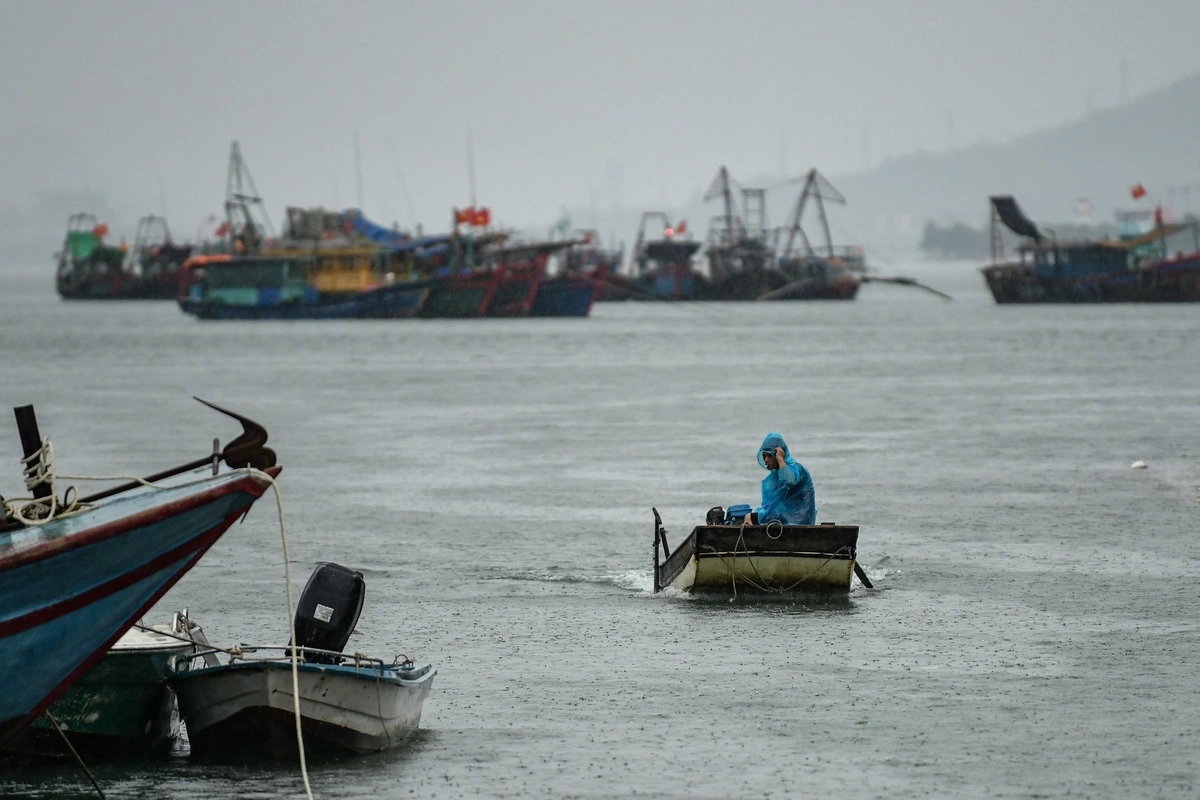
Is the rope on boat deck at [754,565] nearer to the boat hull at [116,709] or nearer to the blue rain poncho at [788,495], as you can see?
the blue rain poncho at [788,495]

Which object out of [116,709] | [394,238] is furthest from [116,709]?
[394,238]

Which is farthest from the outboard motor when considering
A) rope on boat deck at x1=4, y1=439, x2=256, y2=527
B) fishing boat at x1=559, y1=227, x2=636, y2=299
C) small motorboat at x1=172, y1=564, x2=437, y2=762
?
fishing boat at x1=559, y1=227, x2=636, y2=299

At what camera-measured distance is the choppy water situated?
14742mm

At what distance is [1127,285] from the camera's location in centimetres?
13288

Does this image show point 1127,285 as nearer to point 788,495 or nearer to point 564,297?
point 564,297

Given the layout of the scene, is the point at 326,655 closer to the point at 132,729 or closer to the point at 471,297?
the point at 132,729

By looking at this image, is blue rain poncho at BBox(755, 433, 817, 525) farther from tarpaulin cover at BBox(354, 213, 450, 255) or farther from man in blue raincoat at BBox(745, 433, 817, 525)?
tarpaulin cover at BBox(354, 213, 450, 255)

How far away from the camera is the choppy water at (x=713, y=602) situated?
14742 millimetres

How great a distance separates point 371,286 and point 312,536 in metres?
94.1

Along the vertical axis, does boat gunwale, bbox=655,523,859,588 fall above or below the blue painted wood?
below

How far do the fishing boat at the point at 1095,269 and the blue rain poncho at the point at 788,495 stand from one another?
10830 cm

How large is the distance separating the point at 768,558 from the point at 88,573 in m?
9.79

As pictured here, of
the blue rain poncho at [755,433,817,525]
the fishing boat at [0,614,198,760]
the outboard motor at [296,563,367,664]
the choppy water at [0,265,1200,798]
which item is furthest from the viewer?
the blue rain poncho at [755,433,817,525]

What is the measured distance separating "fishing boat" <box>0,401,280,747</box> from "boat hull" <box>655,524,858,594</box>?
8.41 m
